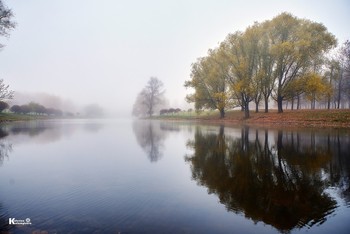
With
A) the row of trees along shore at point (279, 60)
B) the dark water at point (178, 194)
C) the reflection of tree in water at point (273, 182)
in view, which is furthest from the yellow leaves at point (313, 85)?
the dark water at point (178, 194)

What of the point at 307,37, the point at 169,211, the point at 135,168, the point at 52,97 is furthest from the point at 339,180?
the point at 52,97

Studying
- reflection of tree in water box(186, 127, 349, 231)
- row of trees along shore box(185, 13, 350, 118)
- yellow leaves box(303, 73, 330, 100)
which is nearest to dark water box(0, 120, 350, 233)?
reflection of tree in water box(186, 127, 349, 231)

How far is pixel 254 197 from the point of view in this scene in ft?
20.7

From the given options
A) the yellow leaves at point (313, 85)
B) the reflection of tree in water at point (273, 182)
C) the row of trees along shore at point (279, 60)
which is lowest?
the reflection of tree in water at point (273, 182)

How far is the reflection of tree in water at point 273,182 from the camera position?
5.42m

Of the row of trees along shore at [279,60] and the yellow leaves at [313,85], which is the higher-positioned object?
the row of trees along shore at [279,60]

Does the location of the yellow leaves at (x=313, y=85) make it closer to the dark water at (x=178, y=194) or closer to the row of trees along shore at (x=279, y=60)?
the row of trees along shore at (x=279, y=60)

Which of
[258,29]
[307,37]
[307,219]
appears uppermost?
[258,29]

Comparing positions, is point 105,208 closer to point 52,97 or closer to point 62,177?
point 62,177

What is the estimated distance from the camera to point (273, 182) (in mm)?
7621

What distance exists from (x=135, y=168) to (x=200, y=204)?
4.47 metres

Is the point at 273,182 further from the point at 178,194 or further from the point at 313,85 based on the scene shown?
the point at 313,85

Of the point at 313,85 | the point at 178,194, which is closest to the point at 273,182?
the point at 178,194

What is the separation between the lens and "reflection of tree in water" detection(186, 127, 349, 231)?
5.42 metres
